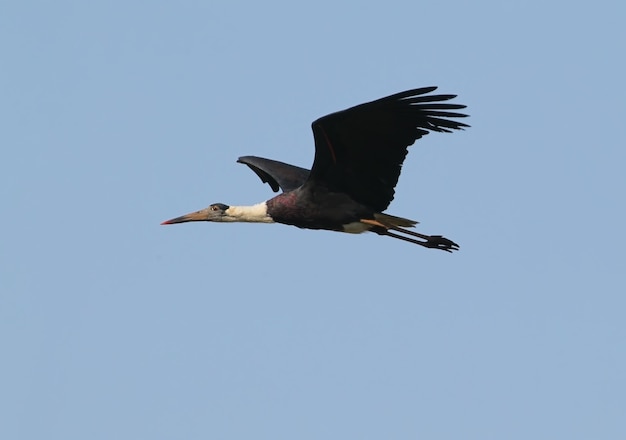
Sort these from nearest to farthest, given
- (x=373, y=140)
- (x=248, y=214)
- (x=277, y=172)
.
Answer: (x=373, y=140)
(x=248, y=214)
(x=277, y=172)

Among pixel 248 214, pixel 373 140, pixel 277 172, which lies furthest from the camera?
pixel 277 172

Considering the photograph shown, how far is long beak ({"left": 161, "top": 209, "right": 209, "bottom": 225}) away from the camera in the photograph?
19.9 m

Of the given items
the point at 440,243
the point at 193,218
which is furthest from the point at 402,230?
the point at 193,218

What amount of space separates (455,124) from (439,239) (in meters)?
2.39

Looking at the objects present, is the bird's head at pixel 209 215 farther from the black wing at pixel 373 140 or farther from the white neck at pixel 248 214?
the black wing at pixel 373 140

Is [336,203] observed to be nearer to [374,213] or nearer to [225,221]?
[374,213]

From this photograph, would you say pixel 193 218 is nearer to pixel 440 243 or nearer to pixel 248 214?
pixel 248 214

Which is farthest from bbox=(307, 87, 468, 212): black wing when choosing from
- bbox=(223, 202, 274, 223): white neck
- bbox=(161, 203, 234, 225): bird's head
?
bbox=(161, 203, 234, 225): bird's head

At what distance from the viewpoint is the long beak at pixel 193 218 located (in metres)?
19.9

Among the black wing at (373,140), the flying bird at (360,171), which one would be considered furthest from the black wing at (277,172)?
the black wing at (373,140)

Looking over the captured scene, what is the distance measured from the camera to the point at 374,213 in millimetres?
18250

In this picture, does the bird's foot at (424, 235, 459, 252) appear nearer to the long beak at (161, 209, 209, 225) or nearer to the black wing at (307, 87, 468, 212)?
the black wing at (307, 87, 468, 212)

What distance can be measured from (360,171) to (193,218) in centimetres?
316

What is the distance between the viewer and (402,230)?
61.2 feet
